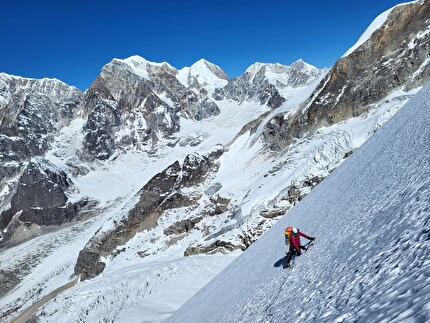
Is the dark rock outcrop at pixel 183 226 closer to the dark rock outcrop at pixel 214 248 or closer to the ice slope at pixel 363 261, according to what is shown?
the dark rock outcrop at pixel 214 248

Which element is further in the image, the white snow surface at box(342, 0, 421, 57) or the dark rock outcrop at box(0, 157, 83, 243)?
the dark rock outcrop at box(0, 157, 83, 243)

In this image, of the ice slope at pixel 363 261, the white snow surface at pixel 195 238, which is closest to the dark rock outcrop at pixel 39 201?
the white snow surface at pixel 195 238

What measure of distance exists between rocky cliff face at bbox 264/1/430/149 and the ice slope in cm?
4717

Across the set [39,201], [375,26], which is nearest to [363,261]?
[375,26]

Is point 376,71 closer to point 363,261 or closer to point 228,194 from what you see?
point 228,194

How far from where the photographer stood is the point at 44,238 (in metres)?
154

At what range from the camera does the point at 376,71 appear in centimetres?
6400

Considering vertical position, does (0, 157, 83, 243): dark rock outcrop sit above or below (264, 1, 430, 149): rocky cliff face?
above

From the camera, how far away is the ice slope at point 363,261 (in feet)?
16.2

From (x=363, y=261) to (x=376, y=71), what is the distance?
64164mm

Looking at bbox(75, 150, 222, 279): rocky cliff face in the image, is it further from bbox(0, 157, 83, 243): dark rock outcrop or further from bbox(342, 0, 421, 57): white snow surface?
bbox(0, 157, 83, 243): dark rock outcrop

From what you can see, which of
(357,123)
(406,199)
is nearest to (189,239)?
(357,123)

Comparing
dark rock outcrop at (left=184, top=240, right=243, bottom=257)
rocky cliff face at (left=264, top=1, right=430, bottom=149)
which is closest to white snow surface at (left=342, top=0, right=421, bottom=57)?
rocky cliff face at (left=264, top=1, right=430, bottom=149)

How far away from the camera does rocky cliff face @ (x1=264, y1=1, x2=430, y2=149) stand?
5896 centimetres
